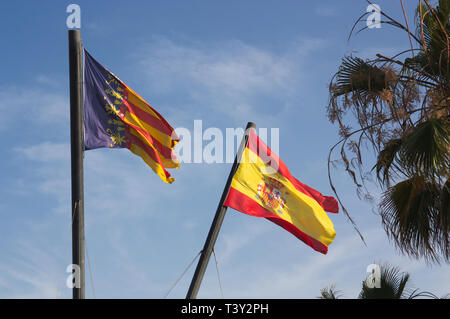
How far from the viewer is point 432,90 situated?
10047mm

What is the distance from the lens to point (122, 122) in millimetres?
10258

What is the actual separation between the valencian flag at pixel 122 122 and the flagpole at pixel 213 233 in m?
0.93

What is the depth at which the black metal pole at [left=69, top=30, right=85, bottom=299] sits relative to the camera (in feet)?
27.5

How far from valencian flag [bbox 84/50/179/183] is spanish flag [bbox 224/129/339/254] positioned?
1387 millimetres

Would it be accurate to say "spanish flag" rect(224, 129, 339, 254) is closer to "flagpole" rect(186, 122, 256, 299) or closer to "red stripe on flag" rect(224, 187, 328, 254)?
"red stripe on flag" rect(224, 187, 328, 254)

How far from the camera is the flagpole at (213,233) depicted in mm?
9430

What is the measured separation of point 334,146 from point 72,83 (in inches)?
163

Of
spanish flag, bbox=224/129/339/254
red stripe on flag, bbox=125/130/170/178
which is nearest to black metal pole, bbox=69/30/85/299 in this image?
red stripe on flag, bbox=125/130/170/178

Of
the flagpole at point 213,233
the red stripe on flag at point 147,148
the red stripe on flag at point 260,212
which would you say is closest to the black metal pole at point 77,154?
the red stripe on flag at point 147,148
